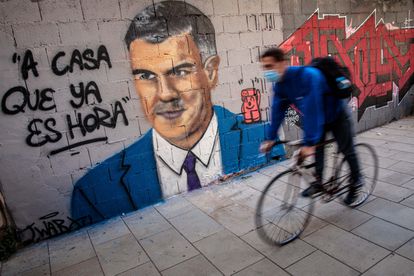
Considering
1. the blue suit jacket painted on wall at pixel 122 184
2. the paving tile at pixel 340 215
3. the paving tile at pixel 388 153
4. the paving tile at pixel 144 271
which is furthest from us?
the paving tile at pixel 388 153

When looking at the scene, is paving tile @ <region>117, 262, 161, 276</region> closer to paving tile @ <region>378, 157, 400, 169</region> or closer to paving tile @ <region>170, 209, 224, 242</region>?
paving tile @ <region>170, 209, 224, 242</region>

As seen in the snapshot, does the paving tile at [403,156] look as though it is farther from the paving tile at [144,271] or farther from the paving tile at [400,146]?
the paving tile at [144,271]

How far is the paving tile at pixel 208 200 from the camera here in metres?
4.19

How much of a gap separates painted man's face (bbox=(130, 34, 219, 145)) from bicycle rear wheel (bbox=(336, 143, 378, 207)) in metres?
2.08

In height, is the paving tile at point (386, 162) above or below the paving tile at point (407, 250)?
above

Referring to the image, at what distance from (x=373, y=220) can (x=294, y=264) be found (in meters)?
1.20

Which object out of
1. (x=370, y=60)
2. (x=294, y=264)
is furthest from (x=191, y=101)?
(x=370, y=60)

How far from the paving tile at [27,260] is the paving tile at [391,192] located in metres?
4.13

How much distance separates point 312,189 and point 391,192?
1519mm

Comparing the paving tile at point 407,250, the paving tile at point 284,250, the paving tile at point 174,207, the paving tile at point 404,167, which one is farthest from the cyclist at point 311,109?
the paving tile at point 174,207

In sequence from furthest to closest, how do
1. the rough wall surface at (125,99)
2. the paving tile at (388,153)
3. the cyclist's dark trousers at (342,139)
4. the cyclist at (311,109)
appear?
the paving tile at (388,153) → the rough wall surface at (125,99) → the cyclist's dark trousers at (342,139) → the cyclist at (311,109)

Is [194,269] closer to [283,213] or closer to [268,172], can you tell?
[283,213]

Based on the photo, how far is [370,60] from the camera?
6.71 metres

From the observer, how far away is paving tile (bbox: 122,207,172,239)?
376cm
